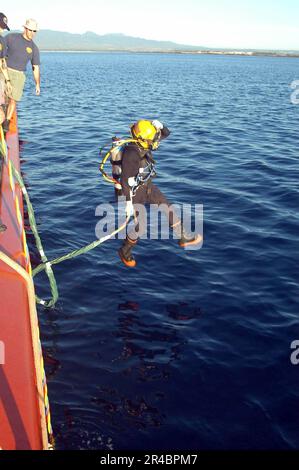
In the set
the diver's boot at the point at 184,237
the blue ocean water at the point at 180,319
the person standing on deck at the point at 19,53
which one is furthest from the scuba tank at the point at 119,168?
the person standing on deck at the point at 19,53

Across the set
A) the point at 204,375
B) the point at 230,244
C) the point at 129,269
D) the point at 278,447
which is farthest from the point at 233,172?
the point at 278,447

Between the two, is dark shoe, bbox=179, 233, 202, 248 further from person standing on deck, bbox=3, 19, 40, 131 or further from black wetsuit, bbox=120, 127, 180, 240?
person standing on deck, bbox=3, 19, 40, 131

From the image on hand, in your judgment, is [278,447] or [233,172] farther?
[233,172]

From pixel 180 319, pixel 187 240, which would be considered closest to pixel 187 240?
pixel 187 240

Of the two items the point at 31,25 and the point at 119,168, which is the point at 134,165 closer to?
the point at 119,168

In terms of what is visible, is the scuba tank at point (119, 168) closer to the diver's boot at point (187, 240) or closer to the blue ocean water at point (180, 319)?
the diver's boot at point (187, 240)

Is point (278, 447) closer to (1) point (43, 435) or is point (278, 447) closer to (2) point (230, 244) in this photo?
(1) point (43, 435)

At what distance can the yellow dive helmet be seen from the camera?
7199mm

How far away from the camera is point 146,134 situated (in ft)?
23.6

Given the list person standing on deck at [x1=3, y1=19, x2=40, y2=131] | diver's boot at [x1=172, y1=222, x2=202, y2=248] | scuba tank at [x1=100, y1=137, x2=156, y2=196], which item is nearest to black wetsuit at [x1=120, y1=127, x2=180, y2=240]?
scuba tank at [x1=100, y1=137, x2=156, y2=196]

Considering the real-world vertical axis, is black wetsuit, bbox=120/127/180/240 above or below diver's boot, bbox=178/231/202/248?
above

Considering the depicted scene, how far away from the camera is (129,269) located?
357 inches

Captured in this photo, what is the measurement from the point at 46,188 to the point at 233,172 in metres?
6.97

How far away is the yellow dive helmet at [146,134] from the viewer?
7199 millimetres
